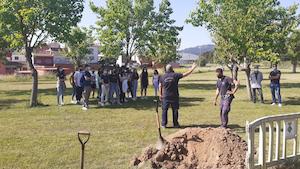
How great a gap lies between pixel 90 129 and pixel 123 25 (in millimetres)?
22263

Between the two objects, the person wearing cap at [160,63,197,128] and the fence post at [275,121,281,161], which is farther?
the person wearing cap at [160,63,197,128]

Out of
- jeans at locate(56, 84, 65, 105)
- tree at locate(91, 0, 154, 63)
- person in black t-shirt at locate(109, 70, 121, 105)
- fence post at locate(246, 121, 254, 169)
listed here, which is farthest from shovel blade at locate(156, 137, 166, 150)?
tree at locate(91, 0, 154, 63)

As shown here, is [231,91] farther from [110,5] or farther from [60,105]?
[110,5]

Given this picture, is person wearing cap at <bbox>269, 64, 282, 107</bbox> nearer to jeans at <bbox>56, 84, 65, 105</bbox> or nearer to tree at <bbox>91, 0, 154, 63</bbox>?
jeans at <bbox>56, 84, 65, 105</bbox>

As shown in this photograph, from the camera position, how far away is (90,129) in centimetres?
1286

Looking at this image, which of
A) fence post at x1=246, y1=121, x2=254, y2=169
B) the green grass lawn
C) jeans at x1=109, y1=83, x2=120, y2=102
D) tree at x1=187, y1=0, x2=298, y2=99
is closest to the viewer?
fence post at x1=246, y1=121, x2=254, y2=169

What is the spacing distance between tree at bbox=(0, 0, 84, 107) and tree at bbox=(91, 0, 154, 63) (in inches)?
572

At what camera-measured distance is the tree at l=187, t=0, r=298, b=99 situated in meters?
20.8

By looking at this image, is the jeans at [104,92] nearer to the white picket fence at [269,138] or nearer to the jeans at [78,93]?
the jeans at [78,93]

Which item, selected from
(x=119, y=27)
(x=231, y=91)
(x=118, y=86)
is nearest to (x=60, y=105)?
(x=118, y=86)

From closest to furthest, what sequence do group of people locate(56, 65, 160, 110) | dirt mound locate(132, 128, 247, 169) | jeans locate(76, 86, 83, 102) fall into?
1. dirt mound locate(132, 128, 247, 169)
2. group of people locate(56, 65, 160, 110)
3. jeans locate(76, 86, 83, 102)

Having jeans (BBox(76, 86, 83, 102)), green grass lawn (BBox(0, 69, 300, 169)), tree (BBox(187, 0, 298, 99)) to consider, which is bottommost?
green grass lawn (BBox(0, 69, 300, 169))

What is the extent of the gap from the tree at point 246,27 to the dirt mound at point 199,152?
42.1ft

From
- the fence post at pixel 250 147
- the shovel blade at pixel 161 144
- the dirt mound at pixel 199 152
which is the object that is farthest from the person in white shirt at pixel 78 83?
the fence post at pixel 250 147
